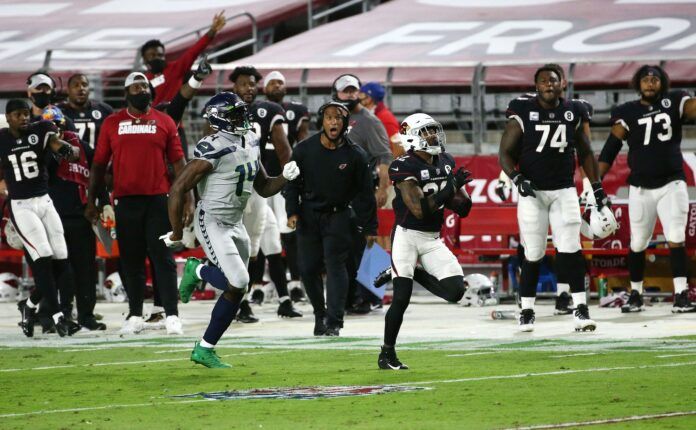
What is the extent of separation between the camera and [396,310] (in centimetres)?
976

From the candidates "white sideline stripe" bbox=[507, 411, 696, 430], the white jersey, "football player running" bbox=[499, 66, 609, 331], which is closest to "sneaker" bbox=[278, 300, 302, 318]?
"football player running" bbox=[499, 66, 609, 331]

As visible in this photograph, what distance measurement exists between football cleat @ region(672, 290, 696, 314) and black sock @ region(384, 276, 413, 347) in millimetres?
5103

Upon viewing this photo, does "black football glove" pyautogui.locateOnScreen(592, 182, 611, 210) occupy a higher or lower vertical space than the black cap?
lower

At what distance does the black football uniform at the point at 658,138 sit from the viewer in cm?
1448

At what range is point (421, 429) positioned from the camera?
7074 millimetres

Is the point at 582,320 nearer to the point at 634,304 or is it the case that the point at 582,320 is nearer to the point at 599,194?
the point at 599,194

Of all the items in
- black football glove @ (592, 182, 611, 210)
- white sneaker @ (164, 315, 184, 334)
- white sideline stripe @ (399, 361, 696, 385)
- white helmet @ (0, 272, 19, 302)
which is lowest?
white helmet @ (0, 272, 19, 302)

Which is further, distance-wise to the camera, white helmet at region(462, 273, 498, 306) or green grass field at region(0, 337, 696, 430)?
white helmet at region(462, 273, 498, 306)

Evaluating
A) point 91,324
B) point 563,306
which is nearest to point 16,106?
point 91,324

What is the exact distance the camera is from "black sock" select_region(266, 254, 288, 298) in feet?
49.8

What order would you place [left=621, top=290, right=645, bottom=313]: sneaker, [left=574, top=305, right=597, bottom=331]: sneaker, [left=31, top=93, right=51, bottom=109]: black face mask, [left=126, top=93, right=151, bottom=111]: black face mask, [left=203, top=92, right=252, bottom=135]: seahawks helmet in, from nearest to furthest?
[left=203, top=92, right=252, bottom=135]: seahawks helmet
[left=574, top=305, right=597, bottom=331]: sneaker
[left=126, top=93, right=151, bottom=111]: black face mask
[left=31, top=93, right=51, bottom=109]: black face mask
[left=621, top=290, right=645, bottom=313]: sneaker

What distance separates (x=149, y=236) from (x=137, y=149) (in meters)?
0.76

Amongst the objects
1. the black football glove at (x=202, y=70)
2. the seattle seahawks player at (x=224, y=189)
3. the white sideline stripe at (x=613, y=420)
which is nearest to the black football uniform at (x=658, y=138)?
the black football glove at (x=202, y=70)

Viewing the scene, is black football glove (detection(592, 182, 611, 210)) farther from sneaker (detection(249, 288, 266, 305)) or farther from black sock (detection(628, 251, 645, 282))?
sneaker (detection(249, 288, 266, 305))
